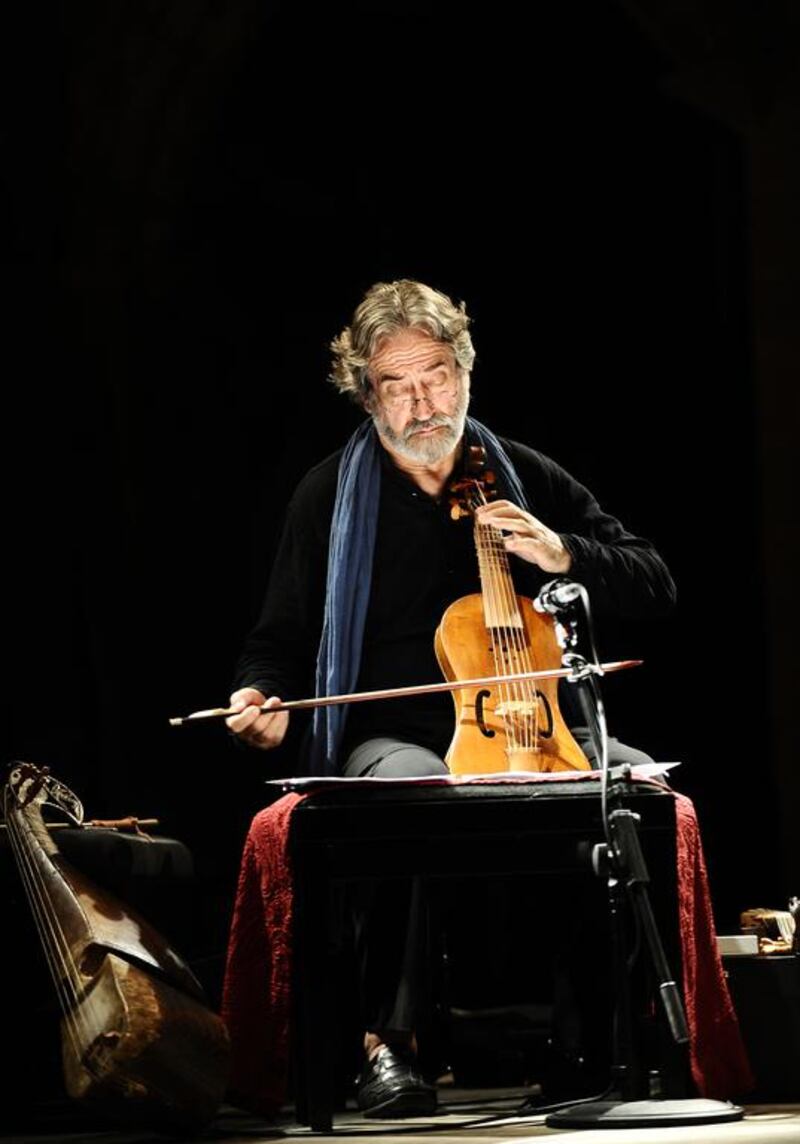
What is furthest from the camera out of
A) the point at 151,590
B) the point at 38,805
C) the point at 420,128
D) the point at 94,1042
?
the point at 420,128

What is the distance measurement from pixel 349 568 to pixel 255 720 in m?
0.40

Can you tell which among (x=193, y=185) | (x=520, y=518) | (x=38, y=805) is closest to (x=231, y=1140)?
(x=38, y=805)

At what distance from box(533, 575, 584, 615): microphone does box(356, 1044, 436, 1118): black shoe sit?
0.91m

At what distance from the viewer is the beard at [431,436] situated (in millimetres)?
3781

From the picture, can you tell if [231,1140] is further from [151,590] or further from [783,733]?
[783,733]

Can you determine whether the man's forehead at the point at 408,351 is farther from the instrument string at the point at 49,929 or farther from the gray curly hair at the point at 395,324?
the instrument string at the point at 49,929

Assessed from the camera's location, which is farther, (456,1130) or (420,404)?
(420,404)

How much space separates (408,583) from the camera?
379 cm

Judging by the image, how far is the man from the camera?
364 cm

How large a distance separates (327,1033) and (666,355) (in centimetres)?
245

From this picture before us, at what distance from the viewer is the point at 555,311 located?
4977 mm

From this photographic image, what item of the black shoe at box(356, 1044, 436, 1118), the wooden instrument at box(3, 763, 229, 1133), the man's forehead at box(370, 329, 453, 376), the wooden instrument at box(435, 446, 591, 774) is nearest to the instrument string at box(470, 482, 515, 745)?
the wooden instrument at box(435, 446, 591, 774)

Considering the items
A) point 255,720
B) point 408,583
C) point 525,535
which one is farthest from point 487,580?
point 255,720

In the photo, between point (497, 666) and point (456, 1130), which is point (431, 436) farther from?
point (456, 1130)
